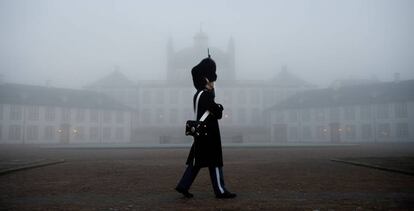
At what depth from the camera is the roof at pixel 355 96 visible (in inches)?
1983

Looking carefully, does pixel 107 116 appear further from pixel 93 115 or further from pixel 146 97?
pixel 146 97

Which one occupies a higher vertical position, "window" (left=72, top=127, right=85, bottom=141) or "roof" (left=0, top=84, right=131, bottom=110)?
"roof" (left=0, top=84, right=131, bottom=110)

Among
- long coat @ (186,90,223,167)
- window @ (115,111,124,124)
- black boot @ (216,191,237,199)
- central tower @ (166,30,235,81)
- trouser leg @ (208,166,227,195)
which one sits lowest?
black boot @ (216,191,237,199)

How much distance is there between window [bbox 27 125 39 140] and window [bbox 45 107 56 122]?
6.50ft

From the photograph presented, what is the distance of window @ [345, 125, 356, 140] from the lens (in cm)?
5300

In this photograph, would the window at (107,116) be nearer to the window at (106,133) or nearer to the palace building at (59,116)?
the palace building at (59,116)

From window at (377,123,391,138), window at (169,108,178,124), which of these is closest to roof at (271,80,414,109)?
window at (377,123,391,138)

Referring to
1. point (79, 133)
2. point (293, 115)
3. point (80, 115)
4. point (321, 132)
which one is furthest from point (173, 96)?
point (321, 132)

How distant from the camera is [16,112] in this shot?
160 ft

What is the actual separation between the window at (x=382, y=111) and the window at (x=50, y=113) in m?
42.9

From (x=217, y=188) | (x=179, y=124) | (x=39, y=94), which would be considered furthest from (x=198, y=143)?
(x=179, y=124)

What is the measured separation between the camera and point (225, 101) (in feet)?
238

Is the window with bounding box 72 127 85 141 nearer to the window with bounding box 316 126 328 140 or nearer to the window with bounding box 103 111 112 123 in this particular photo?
the window with bounding box 103 111 112 123

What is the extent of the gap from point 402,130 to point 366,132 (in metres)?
4.63
